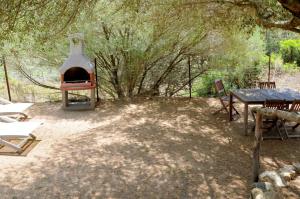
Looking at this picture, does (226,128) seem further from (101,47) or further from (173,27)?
(101,47)

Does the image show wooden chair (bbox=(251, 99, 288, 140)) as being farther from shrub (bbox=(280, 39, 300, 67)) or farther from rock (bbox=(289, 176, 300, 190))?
shrub (bbox=(280, 39, 300, 67))

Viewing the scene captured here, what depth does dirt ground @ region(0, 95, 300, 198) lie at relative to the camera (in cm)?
480

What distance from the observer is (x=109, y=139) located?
265 inches

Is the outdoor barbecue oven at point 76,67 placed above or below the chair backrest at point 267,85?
above

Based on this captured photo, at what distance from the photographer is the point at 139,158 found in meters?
5.81

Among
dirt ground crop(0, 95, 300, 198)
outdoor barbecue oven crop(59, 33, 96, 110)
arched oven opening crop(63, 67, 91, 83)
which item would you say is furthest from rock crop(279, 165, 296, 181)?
arched oven opening crop(63, 67, 91, 83)

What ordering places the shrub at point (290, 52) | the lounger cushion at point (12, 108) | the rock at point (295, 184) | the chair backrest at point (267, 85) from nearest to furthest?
the rock at point (295, 184) → the lounger cushion at point (12, 108) → the chair backrest at point (267, 85) → the shrub at point (290, 52)

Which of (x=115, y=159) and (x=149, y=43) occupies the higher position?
(x=149, y=43)

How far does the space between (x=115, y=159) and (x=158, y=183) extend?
3.48ft

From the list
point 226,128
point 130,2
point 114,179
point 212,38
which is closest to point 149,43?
point 212,38

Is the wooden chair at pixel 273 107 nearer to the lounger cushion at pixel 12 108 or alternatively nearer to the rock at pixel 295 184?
the rock at pixel 295 184

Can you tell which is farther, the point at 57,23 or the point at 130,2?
the point at 130,2

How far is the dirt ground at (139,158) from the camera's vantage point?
4805mm

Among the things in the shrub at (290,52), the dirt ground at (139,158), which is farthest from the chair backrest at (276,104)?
the shrub at (290,52)
